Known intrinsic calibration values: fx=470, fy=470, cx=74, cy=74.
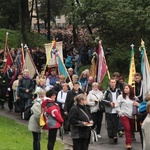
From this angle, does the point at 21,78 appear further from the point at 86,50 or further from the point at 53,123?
the point at 86,50

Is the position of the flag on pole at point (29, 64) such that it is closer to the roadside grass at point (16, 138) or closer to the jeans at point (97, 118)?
the roadside grass at point (16, 138)

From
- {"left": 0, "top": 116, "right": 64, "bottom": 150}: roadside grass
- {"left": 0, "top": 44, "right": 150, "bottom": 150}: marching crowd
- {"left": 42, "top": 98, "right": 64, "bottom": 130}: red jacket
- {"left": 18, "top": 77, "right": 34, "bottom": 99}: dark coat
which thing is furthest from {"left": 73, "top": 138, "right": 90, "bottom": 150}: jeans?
{"left": 18, "top": 77, "right": 34, "bottom": 99}: dark coat

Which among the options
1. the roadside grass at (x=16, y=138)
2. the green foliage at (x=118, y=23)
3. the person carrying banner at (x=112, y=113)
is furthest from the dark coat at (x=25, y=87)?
the green foliage at (x=118, y=23)

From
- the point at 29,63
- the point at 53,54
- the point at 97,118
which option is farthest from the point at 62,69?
the point at 97,118

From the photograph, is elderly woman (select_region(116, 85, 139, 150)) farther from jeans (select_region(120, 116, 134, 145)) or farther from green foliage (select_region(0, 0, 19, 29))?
green foliage (select_region(0, 0, 19, 29))

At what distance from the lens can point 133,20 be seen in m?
22.6

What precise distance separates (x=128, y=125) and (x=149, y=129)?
4073 millimetres

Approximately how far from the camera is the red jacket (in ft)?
33.0

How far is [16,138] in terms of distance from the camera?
39.8 ft

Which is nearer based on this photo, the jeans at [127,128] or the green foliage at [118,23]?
the jeans at [127,128]

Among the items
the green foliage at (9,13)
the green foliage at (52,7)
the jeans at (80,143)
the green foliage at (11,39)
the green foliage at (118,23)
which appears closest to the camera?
the jeans at (80,143)

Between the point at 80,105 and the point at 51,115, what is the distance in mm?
724

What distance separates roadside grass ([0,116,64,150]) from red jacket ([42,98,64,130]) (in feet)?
4.59

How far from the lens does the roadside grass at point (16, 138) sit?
11.3 metres
